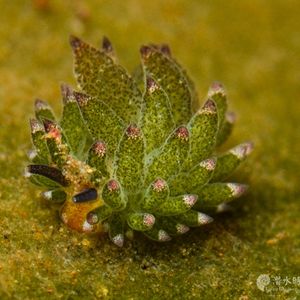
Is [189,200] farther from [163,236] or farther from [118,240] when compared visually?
[118,240]

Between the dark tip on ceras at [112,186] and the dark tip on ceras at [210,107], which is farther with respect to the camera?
the dark tip on ceras at [210,107]

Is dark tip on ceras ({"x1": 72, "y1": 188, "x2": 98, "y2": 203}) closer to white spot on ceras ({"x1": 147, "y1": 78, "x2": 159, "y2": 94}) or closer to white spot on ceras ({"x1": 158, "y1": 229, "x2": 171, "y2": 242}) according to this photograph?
white spot on ceras ({"x1": 158, "y1": 229, "x2": 171, "y2": 242})

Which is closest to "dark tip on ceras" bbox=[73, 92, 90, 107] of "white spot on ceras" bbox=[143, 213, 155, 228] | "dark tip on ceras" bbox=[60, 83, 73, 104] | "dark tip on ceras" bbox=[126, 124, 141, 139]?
"dark tip on ceras" bbox=[60, 83, 73, 104]

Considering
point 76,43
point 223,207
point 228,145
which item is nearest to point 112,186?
point 223,207

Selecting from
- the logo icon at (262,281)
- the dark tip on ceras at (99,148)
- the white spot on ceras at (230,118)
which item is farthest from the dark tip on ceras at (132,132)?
the logo icon at (262,281)

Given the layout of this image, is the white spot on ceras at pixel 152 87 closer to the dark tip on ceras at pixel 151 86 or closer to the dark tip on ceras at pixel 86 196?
the dark tip on ceras at pixel 151 86

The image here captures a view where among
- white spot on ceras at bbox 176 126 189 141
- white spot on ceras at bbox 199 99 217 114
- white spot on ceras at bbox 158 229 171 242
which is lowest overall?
white spot on ceras at bbox 158 229 171 242
